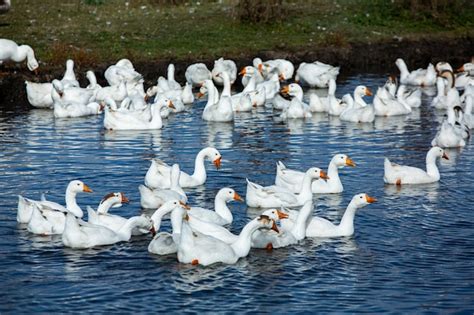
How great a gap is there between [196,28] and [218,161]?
1546 centimetres

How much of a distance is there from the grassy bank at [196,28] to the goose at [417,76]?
2697 millimetres

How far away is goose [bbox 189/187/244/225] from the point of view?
14.7 m

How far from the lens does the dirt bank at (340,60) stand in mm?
27484

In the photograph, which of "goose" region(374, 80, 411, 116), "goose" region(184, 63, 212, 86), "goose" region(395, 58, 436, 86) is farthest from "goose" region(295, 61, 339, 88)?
"goose" region(374, 80, 411, 116)

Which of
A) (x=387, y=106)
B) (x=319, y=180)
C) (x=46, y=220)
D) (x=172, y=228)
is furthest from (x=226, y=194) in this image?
(x=387, y=106)

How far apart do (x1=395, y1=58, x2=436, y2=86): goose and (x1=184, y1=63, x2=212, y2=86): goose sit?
20.2 ft

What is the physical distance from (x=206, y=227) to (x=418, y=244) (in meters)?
2.88

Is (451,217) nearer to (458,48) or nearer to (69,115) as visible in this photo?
(69,115)

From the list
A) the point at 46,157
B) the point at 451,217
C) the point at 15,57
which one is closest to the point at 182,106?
the point at 15,57

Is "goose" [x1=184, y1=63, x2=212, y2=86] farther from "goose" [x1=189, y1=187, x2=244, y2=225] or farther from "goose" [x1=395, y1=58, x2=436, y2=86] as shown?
"goose" [x1=189, y1=187, x2=244, y2=225]

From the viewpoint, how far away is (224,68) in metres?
28.8

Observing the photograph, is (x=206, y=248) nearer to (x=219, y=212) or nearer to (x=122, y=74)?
(x=219, y=212)

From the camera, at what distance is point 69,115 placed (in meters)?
25.0

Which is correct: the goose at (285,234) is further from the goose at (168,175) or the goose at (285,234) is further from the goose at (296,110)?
the goose at (296,110)
